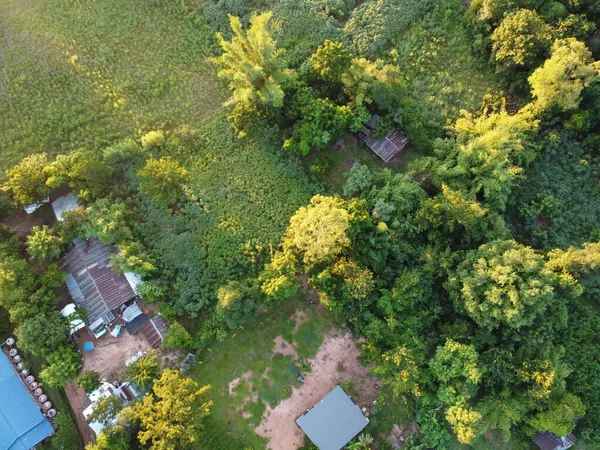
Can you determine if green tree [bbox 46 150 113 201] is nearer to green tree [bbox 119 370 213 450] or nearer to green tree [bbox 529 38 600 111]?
green tree [bbox 119 370 213 450]

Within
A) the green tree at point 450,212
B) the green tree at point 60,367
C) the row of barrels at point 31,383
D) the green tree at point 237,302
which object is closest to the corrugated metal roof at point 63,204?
the row of barrels at point 31,383

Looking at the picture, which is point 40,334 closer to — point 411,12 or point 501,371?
point 501,371

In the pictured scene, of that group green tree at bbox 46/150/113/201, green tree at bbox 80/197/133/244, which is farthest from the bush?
green tree at bbox 80/197/133/244

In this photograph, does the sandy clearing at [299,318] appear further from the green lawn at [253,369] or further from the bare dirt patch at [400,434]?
the bare dirt patch at [400,434]

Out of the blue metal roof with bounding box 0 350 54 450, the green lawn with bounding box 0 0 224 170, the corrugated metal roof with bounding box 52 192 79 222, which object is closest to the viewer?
the blue metal roof with bounding box 0 350 54 450

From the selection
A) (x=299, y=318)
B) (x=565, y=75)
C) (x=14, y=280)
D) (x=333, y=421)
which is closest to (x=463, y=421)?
(x=333, y=421)

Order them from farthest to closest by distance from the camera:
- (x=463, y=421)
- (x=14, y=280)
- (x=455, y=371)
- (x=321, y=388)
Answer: (x=321, y=388)
(x=14, y=280)
(x=455, y=371)
(x=463, y=421)

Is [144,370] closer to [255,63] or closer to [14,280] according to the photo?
[14,280]
